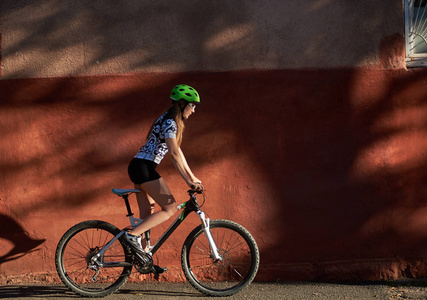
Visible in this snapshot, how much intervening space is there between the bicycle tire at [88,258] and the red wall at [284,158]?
0.95ft

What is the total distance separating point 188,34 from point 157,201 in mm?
1934

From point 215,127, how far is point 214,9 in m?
1.31

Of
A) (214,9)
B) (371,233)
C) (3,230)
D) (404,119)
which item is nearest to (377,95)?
(404,119)

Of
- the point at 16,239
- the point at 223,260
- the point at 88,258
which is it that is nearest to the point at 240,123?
the point at 223,260

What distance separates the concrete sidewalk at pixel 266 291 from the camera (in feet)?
16.4

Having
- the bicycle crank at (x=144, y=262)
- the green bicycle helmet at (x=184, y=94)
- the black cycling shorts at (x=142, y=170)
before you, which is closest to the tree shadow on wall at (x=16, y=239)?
the bicycle crank at (x=144, y=262)

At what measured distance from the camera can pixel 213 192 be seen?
551 cm

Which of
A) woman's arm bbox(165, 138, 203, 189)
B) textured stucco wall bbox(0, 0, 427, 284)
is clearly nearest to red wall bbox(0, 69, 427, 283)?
textured stucco wall bbox(0, 0, 427, 284)

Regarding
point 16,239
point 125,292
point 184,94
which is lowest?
point 125,292

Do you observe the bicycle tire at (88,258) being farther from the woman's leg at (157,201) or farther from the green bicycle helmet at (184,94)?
the green bicycle helmet at (184,94)

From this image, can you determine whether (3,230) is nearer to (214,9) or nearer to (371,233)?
(214,9)

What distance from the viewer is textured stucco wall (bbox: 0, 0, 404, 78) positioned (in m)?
5.43

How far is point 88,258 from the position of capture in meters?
4.90

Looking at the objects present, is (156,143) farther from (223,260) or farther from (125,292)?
(125,292)
